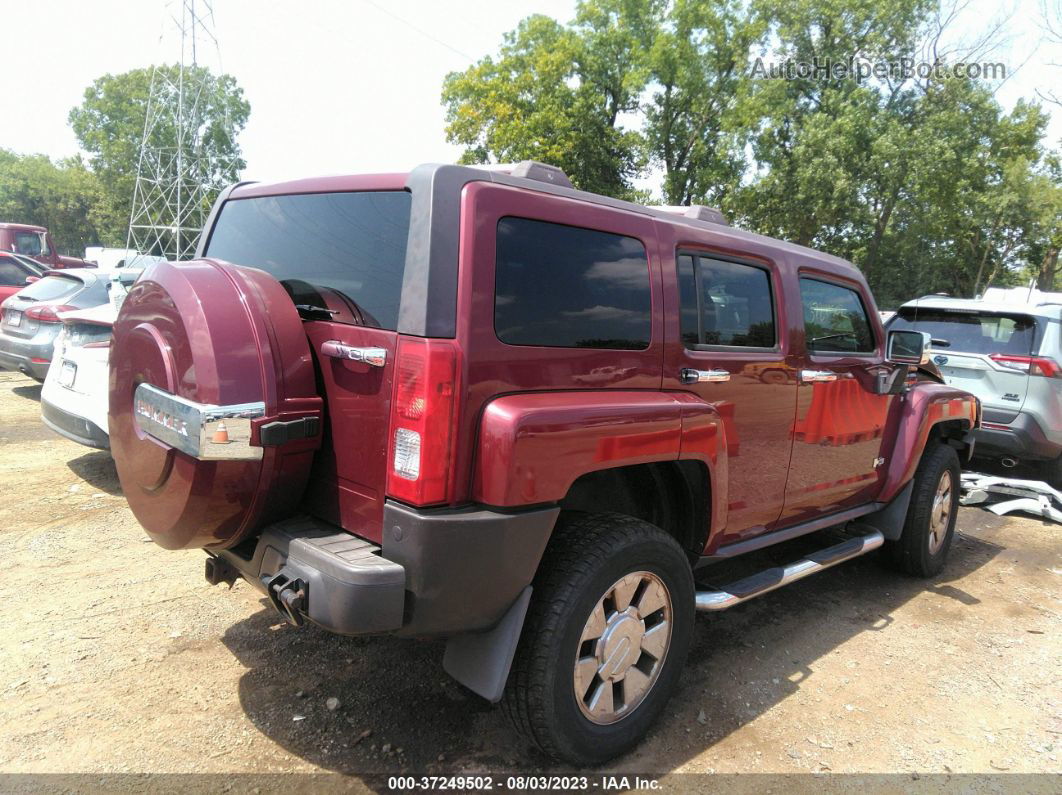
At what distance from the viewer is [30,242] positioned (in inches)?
645

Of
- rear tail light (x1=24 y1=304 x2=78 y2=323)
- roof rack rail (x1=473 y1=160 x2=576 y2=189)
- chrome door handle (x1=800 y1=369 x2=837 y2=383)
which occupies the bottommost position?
rear tail light (x1=24 y1=304 x2=78 y2=323)

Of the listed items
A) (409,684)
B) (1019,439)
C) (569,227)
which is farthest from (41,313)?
(1019,439)

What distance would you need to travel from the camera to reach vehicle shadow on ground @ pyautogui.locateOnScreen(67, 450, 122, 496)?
525 cm

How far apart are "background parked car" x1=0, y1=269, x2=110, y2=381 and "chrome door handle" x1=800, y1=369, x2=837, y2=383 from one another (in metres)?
7.33

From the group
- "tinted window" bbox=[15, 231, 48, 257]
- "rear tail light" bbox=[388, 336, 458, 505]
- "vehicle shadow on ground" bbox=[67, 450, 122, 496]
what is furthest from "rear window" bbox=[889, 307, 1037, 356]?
"tinted window" bbox=[15, 231, 48, 257]

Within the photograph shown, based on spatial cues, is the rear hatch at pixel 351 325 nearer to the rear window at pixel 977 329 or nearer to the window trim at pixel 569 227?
the window trim at pixel 569 227

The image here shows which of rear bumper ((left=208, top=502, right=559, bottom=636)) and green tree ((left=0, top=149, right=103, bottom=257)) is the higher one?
green tree ((left=0, top=149, right=103, bottom=257))

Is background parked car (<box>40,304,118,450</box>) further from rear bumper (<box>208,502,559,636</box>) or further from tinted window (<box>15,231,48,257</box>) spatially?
tinted window (<box>15,231,48,257</box>)

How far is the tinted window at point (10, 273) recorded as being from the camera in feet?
37.1

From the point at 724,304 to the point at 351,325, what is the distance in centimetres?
162

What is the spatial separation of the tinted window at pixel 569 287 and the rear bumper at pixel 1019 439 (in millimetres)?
4973

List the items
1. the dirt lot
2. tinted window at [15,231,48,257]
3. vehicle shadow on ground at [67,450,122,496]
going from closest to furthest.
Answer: the dirt lot, vehicle shadow on ground at [67,450,122,496], tinted window at [15,231,48,257]

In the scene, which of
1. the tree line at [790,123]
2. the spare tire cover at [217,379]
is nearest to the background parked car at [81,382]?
the spare tire cover at [217,379]

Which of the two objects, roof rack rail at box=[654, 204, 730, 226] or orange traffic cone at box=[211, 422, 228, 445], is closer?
orange traffic cone at box=[211, 422, 228, 445]
